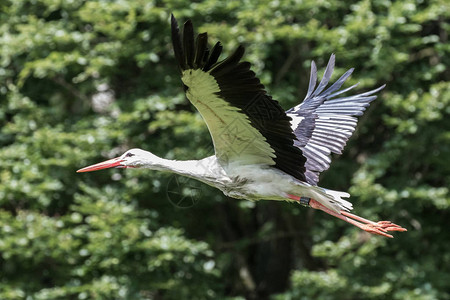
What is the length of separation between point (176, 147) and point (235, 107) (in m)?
5.32

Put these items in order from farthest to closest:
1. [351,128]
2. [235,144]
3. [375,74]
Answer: [375,74] < [351,128] < [235,144]

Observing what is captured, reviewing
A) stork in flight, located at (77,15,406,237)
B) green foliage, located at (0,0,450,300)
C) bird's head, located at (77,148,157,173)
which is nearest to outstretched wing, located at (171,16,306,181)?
stork in flight, located at (77,15,406,237)

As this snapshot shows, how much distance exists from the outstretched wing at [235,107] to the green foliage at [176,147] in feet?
12.7

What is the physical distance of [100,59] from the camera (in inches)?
440

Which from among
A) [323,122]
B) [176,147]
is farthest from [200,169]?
[176,147]

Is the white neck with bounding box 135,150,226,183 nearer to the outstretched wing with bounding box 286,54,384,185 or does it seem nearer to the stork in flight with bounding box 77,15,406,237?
the stork in flight with bounding box 77,15,406,237

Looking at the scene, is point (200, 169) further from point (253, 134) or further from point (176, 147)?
point (176, 147)

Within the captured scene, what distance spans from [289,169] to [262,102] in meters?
0.94

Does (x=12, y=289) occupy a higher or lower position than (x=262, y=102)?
lower

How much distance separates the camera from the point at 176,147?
36.0 ft

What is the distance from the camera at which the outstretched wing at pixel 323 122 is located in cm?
704

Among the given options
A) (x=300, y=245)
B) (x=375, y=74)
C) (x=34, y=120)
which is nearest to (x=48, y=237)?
(x=34, y=120)

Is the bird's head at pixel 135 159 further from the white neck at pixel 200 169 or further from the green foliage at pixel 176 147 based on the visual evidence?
the green foliage at pixel 176 147

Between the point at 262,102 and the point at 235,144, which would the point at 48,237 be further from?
the point at 262,102
